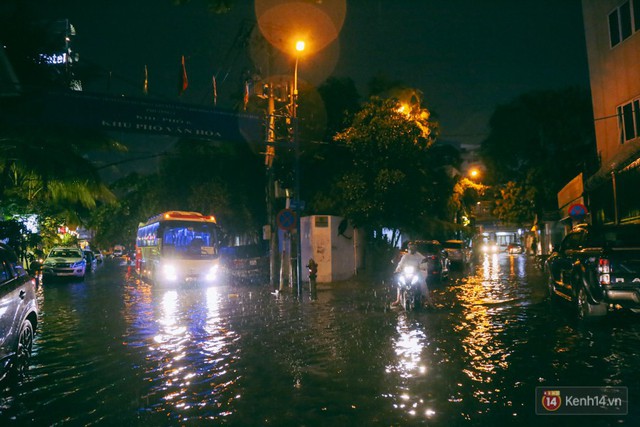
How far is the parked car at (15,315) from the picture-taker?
6.16 meters

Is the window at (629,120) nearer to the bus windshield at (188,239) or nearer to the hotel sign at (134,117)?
the hotel sign at (134,117)

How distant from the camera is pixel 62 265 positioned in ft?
80.5

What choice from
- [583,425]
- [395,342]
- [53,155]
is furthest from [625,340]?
[53,155]

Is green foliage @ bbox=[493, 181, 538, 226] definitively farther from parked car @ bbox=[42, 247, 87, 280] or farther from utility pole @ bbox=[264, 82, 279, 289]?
parked car @ bbox=[42, 247, 87, 280]

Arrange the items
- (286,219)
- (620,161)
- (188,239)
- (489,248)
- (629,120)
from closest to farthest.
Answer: (286,219) < (620,161) < (629,120) < (188,239) < (489,248)

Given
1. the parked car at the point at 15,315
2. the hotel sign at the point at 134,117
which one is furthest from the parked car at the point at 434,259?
the parked car at the point at 15,315

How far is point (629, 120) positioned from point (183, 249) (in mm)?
20088

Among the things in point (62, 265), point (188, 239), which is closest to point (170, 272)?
point (188, 239)

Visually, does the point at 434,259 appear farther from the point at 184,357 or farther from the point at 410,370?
the point at 184,357

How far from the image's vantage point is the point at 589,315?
9680 mm

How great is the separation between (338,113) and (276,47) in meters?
9.82

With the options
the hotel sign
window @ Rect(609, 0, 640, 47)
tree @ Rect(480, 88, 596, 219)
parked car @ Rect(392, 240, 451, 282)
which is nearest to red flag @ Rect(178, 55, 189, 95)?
the hotel sign

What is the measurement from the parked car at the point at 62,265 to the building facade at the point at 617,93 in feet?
84.4

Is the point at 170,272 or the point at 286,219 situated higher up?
the point at 286,219
